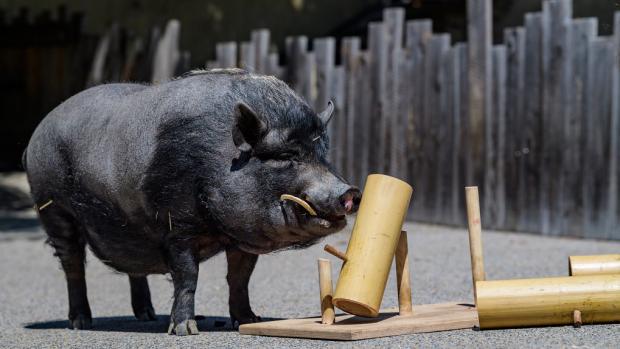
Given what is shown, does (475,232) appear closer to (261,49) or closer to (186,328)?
(186,328)

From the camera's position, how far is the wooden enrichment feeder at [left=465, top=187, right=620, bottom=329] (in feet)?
19.8

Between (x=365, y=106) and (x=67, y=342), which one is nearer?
(x=67, y=342)

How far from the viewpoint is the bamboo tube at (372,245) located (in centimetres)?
621

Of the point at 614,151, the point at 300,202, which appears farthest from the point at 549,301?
the point at 614,151

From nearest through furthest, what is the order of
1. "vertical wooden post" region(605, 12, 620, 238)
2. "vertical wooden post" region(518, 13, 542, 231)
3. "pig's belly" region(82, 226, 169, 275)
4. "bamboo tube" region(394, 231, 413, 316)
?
"bamboo tube" region(394, 231, 413, 316) < "pig's belly" region(82, 226, 169, 275) < "vertical wooden post" region(605, 12, 620, 238) < "vertical wooden post" region(518, 13, 542, 231)

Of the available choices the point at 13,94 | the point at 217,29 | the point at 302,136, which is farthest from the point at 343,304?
the point at 13,94

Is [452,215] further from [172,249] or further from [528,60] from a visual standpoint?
[172,249]

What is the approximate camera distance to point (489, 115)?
12211 mm

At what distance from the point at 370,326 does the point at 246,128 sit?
3.87ft

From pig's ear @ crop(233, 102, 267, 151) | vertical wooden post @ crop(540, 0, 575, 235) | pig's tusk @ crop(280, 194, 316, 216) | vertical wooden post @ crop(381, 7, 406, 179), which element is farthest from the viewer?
vertical wooden post @ crop(381, 7, 406, 179)

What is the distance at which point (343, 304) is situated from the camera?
20.6 feet

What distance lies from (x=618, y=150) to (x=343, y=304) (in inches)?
218

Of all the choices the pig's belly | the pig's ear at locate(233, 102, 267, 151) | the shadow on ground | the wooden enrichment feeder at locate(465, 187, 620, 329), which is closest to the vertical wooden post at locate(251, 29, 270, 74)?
the shadow on ground

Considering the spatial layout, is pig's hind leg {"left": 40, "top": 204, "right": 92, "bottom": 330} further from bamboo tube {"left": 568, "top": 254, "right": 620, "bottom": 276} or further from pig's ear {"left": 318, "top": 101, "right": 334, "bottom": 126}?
bamboo tube {"left": 568, "top": 254, "right": 620, "bottom": 276}
